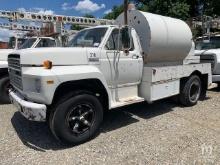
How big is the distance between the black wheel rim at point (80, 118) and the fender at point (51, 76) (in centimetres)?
54

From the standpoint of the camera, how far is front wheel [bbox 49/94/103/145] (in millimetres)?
4844

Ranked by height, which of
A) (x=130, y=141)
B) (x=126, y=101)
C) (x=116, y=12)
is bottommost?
(x=130, y=141)

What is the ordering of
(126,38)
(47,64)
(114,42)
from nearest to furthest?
1. (47,64)
2. (114,42)
3. (126,38)

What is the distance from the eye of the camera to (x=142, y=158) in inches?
181

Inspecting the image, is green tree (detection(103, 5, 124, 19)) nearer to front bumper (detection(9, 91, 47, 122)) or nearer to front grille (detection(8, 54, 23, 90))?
front grille (detection(8, 54, 23, 90))

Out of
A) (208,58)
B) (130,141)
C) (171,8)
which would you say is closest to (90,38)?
(130,141)

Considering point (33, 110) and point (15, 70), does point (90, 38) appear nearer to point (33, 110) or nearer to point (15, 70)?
point (15, 70)

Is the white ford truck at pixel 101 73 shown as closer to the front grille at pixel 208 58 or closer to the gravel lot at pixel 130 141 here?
the gravel lot at pixel 130 141

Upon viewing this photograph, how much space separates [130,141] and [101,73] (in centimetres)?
144

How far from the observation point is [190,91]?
7.95 metres

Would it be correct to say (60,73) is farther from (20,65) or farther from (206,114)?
(206,114)

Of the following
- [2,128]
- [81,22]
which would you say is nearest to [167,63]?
[2,128]

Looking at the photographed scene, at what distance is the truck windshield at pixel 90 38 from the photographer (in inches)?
Answer: 232

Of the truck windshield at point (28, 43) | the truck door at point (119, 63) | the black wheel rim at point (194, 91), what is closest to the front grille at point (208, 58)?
the black wheel rim at point (194, 91)
